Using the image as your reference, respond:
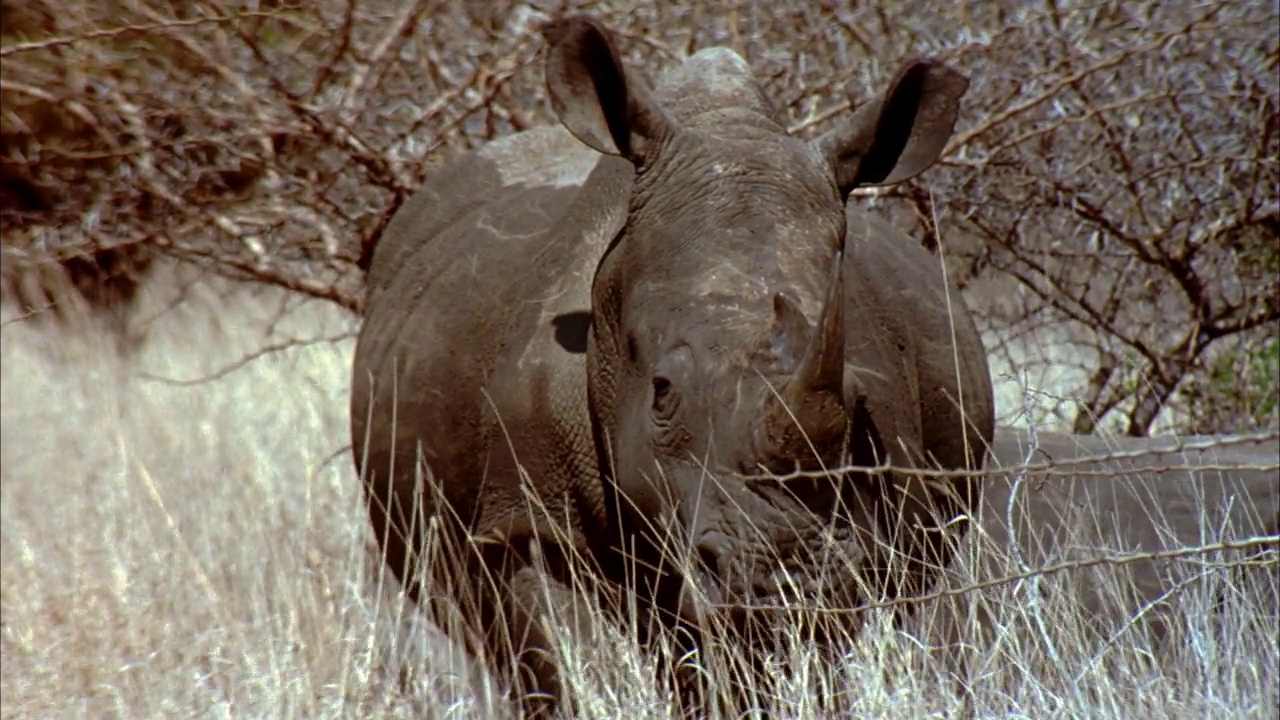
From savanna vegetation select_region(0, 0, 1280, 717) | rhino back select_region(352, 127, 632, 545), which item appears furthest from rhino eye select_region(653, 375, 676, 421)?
savanna vegetation select_region(0, 0, 1280, 717)

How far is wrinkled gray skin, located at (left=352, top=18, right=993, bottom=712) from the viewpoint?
3373 mm

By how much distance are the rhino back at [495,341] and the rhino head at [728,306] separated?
0.17 metres

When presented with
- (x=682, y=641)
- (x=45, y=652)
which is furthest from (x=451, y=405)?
(x=45, y=652)

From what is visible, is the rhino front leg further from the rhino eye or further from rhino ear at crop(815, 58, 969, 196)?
rhino ear at crop(815, 58, 969, 196)

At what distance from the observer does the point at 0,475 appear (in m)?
8.27

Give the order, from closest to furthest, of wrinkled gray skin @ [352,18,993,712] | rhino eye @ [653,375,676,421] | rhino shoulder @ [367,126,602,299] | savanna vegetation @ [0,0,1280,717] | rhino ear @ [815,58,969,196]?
wrinkled gray skin @ [352,18,993,712], rhino eye @ [653,375,676,421], rhino ear @ [815,58,969,196], rhino shoulder @ [367,126,602,299], savanna vegetation @ [0,0,1280,717]

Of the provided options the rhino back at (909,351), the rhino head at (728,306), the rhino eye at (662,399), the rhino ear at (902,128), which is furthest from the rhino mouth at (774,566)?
the rhino ear at (902,128)

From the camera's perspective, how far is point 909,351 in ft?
14.6

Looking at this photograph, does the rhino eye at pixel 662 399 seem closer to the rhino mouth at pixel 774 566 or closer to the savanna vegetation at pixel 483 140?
the rhino mouth at pixel 774 566

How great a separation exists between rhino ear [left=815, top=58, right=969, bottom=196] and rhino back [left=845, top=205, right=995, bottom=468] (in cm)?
28

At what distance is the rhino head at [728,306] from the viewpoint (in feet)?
10.9

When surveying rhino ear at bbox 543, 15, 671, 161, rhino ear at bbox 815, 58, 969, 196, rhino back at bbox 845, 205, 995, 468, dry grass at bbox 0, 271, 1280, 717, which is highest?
rhino ear at bbox 543, 15, 671, 161

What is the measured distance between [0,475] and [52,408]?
167 centimetres

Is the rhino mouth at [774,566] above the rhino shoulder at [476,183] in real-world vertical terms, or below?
below
